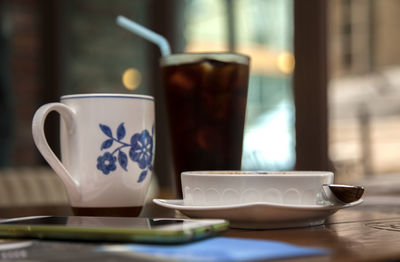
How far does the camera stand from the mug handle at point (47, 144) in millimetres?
621

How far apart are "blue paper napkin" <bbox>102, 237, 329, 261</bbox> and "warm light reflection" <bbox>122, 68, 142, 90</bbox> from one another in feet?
10.8

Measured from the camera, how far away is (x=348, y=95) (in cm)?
871

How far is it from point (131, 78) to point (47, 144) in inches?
122

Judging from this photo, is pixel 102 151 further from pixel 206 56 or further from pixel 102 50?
pixel 102 50

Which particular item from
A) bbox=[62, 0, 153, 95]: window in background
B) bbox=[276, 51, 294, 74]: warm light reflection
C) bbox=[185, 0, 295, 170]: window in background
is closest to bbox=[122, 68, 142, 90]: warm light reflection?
bbox=[62, 0, 153, 95]: window in background

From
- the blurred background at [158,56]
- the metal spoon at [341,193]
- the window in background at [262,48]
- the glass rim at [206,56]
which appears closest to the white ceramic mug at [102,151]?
the glass rim at [206,56]

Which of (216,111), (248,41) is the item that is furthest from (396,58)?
(216,111)

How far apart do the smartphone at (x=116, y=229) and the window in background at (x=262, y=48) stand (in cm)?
229

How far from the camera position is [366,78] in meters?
8.66

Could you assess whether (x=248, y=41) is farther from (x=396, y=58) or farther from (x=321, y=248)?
(x=396, y=58)

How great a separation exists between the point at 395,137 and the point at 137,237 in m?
8.42

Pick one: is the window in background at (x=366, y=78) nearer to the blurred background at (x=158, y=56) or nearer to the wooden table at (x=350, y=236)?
the blurred background at (x=158, y=56)

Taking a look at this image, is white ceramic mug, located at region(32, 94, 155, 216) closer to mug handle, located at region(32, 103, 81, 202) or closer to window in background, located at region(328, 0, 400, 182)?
mug handle, located at region(32, 103, 81, 202)

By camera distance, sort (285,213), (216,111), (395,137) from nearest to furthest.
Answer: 1. (285,213)
2. (216,111)
3. (395,137)
